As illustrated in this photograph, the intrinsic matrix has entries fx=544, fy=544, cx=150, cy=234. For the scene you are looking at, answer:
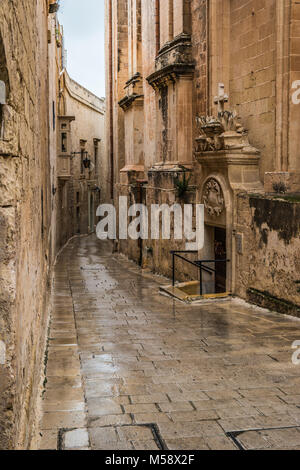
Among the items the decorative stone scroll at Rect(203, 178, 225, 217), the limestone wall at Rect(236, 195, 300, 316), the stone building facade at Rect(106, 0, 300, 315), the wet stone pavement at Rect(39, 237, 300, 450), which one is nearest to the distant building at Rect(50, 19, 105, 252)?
A: the stone building facade at Rect(106, 0, 300, 315)

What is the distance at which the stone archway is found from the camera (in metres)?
11.3

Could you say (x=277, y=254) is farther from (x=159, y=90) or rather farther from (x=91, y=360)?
(x=159, y=90)

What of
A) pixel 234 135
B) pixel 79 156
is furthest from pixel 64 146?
pixel 234 135

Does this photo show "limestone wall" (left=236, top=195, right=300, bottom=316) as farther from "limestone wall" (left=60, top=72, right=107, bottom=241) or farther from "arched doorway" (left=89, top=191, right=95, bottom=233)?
"arched doorway" (left=89, top=191, right=95, bottom=233)

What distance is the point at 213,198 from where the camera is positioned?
12.0 metres

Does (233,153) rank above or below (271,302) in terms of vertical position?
above

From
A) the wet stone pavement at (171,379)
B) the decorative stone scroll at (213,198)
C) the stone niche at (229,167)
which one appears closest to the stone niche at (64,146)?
the decorative stone scroll at (213,198)

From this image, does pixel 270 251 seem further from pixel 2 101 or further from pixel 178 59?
pixel 2 101

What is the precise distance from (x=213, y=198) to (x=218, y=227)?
83 cm

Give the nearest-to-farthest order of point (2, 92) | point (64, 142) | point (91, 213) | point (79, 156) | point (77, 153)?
point (2, 92) < point (64, 142) < point (77, 153) < point (79, 156) < point (91, 213)

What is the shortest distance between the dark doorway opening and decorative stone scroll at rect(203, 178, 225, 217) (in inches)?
22.7

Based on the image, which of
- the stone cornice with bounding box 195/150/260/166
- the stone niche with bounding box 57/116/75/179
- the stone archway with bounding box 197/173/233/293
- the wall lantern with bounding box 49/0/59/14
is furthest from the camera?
the stone niche with bounding box 57/116/75/179
